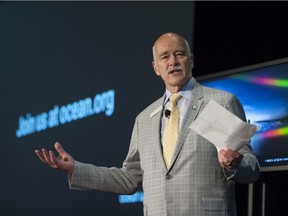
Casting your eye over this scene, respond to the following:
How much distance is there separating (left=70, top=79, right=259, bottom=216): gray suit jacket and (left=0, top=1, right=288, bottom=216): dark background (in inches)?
59.0

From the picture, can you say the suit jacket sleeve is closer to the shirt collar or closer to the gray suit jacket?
the gray suit jacket

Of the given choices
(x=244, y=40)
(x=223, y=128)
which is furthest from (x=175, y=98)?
(x=244, y=40)

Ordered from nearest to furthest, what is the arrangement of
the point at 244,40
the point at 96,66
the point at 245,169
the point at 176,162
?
the point at 245,169, the point at 176,162, the point at 244,40, the point at 96,66

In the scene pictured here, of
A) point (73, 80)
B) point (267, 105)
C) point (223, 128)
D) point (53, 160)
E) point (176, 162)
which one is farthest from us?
point (73, 80)

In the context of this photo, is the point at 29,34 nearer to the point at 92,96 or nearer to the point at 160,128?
the point at 92,96

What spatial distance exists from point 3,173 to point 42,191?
57 centimetres

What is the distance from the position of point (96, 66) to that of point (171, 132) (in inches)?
99.8

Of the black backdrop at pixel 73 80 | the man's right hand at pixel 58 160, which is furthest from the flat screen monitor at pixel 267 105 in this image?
the man's right hand at pixel 58 160

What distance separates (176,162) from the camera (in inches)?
89.8

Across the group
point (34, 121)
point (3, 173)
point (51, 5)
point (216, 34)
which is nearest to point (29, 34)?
point (51, 5)

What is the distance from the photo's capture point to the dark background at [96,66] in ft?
14.2

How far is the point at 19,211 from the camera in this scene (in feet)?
16.5

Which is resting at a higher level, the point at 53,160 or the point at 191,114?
the point at 191,114

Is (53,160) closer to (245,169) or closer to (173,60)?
(173,60)
